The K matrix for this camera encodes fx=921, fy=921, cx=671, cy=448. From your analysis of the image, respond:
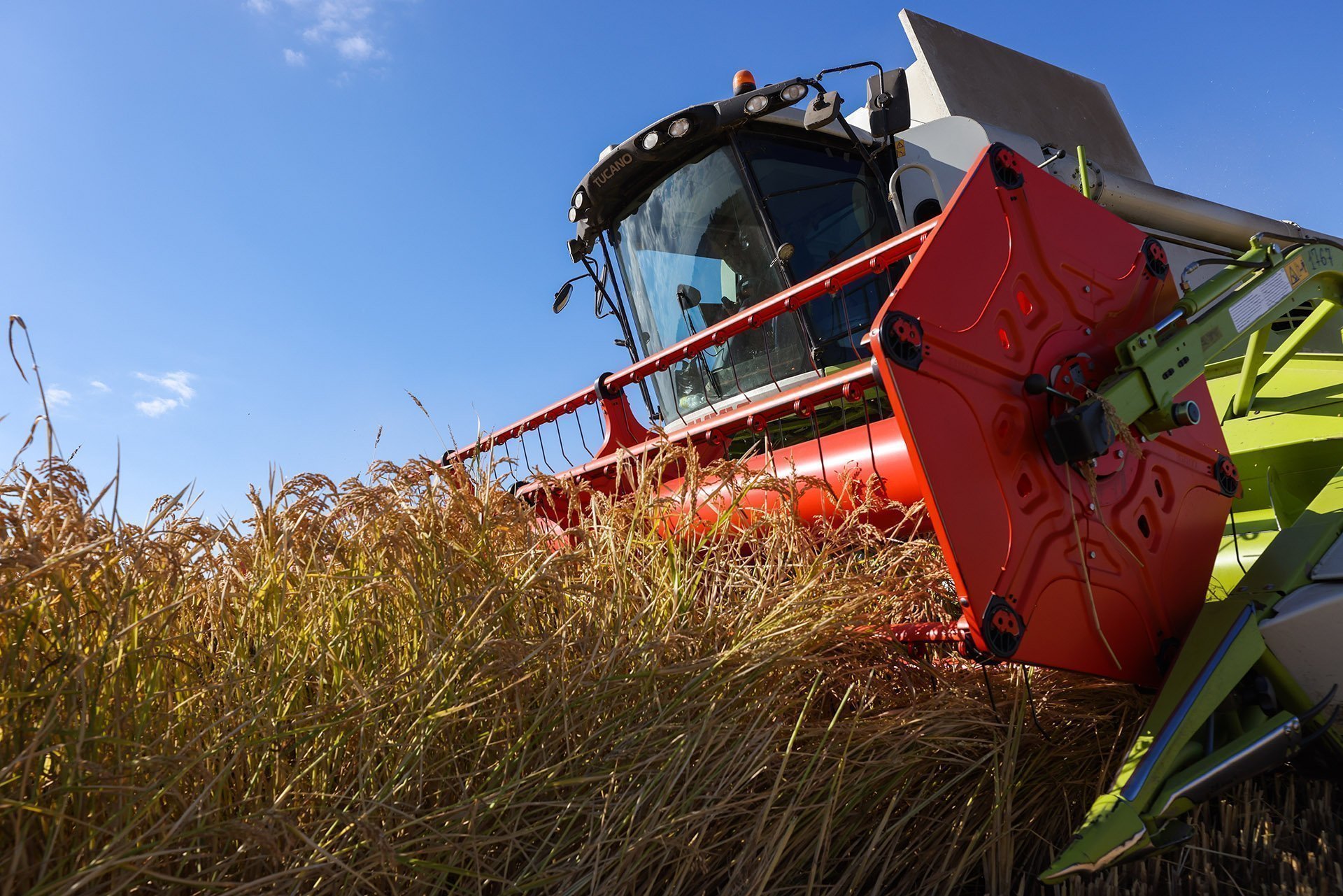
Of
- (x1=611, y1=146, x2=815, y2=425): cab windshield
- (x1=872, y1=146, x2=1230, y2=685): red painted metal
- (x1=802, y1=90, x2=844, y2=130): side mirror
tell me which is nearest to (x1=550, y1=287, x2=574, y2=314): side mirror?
(x1=611, y1=146, x2=815, y2=425): cab windshield

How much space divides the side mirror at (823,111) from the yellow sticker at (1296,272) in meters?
1.59

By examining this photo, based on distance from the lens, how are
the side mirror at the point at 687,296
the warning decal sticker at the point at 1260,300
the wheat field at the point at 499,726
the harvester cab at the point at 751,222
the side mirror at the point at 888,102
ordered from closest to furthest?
the wheat field at the point at 499,726 → the warning decal sticker at the point at 1260,300 → the side mirror at the point at 888,102 → the harvester cab at the point at 751,222 → the side mirror at the point at 687,296

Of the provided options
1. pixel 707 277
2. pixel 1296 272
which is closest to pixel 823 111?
pixel 707 277

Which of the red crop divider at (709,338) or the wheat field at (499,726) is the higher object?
the red crop divider at (709,338)

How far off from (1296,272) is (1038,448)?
130cm

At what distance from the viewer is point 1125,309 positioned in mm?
2102

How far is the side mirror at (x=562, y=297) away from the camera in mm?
4938

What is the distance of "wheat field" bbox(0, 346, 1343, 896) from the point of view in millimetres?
1159

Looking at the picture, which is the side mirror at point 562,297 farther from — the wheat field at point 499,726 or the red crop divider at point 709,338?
the wheat field at point 499,726

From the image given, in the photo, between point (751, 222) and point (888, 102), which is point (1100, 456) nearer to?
point (888, 102)

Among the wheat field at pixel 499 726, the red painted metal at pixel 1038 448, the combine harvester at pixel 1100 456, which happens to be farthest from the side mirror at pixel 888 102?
the wheat field at pixel 499 726

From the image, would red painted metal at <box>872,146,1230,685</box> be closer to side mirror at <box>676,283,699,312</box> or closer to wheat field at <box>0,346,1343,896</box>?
wheat field at <box>0,346,1343,896</box>

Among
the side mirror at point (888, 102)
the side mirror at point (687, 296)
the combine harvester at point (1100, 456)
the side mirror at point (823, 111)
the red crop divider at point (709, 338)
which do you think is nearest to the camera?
the combine harvester at point (1100, 456)

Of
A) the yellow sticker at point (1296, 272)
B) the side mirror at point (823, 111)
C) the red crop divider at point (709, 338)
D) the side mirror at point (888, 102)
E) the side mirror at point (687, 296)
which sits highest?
the side mirror at point (823, 111)
